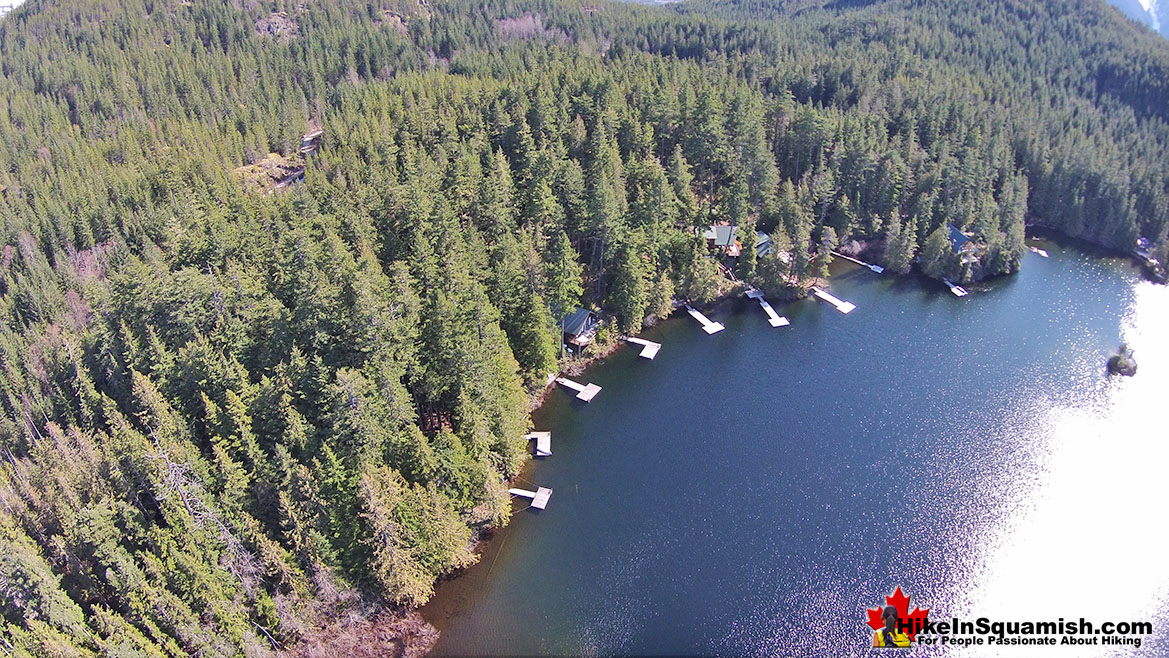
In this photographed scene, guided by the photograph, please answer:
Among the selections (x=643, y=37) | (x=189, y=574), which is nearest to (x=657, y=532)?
(x=189, y=574)

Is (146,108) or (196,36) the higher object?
(196,36)

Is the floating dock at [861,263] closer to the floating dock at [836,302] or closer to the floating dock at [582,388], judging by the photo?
the floating dock at [836,302]

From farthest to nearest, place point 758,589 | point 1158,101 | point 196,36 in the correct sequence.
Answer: point 196,36 → point 1158,101 → point 758,589

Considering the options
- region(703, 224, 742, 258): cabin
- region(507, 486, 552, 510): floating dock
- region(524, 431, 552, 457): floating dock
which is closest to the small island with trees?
region(703, 224, 742, 258): cabin

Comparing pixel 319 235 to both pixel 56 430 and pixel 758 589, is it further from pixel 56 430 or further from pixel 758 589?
pixel 758 589

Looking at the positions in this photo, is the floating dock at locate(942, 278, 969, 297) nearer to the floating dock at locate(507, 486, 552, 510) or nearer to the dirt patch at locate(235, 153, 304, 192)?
the floating dock at locate(507, 486, 552, 510)

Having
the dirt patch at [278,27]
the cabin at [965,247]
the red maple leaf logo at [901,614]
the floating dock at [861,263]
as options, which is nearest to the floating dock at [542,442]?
the red maple leaf logo at [901,614]
